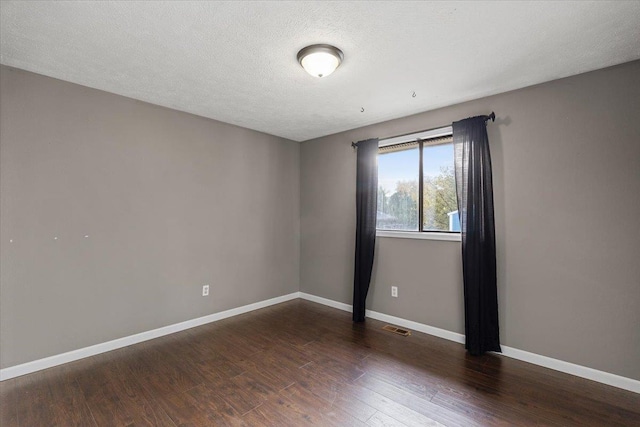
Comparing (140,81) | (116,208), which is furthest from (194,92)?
(116,208)

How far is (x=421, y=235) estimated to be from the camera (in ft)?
10.8

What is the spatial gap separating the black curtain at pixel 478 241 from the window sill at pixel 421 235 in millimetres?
195

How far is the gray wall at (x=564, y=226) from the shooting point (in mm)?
2221

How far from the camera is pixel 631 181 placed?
2.20 meters

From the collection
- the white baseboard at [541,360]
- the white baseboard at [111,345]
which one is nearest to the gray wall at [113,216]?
the white baseboard at [111,345]

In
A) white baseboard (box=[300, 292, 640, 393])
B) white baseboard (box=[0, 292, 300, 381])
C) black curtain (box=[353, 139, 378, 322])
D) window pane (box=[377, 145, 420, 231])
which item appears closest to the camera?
white baseboard (box=[300, 292, 640, 393])

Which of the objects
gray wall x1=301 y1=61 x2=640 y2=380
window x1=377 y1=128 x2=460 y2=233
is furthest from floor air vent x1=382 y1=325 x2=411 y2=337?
window x1=377 y1=128 x2=460 y2=233

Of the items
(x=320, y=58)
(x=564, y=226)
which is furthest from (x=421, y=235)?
(x=320, y=58)

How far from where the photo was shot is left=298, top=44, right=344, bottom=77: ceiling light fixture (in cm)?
205

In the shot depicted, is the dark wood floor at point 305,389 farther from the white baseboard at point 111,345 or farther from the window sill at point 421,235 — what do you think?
the window sill at point 421,235

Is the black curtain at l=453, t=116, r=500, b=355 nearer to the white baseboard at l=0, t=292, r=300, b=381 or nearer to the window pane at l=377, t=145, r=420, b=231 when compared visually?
the window pane at l=377, t=145, r=420, b=231

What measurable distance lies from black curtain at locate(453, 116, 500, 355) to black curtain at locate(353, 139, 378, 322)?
3.45 ft

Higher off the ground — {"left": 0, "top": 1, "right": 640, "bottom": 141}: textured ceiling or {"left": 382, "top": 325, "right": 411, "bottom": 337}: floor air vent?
{"left": 0, "top": 1, "right": 640, "bottom": 141}: textured ceiling

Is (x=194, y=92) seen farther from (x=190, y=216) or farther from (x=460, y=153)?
(x=460, y=153)
